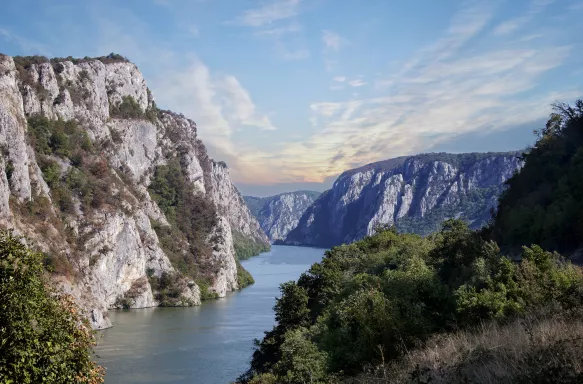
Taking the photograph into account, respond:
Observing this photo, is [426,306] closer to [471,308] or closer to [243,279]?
[471,308]

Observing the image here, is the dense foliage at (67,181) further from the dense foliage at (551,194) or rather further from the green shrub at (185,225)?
the dense foliage at (551,194)

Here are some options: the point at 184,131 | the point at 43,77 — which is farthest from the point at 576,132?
the point at 184,131

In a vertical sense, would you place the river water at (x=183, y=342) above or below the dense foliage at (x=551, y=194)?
below

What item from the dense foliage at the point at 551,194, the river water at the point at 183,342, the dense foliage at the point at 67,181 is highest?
the dense foliage at the point at 67,181

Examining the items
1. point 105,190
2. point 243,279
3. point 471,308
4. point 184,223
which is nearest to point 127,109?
point 184,223

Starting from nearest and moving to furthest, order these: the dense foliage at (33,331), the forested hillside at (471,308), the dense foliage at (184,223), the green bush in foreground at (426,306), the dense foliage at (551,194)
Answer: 1. the forested hillside at (471,308)
2. the dense foliage at (33,331)
3. the green bush in foreground at (426,306)
4. the dense foliage at (551,194)
5. the dense foliage at (184,223)

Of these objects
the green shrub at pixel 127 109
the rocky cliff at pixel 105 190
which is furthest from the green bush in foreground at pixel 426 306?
the green shrub at pixel 127 109
